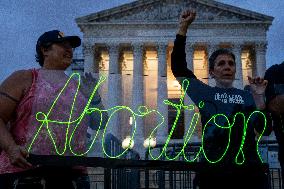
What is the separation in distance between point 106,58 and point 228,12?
13.7 m

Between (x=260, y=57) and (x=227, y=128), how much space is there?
4160cm

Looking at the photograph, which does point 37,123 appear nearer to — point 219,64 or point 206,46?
point 219,64

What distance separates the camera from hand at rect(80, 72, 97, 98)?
3912 mm

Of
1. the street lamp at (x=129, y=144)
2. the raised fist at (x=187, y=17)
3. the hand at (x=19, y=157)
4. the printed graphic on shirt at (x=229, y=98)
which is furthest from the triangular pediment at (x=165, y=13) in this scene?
the hand at (x=19, y=157)

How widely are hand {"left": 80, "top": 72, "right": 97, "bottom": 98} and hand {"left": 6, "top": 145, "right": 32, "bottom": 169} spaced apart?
0.96 meters

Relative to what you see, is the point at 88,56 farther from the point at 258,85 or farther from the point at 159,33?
the point at 258,85

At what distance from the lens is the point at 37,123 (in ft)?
11.7

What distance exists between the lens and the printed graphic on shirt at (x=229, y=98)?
444 centimetres

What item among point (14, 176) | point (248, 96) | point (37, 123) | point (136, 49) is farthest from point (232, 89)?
point (136, 49)

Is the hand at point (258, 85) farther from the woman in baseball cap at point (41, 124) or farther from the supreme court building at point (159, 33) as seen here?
the supreme court building at point (159, 33)

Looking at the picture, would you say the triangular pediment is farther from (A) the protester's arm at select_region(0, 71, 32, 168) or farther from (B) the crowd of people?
(A) the protester's arm at select_region(0, 71, 32, 168)

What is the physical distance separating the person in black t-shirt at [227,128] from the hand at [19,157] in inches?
62.1

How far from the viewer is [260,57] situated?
44094mm

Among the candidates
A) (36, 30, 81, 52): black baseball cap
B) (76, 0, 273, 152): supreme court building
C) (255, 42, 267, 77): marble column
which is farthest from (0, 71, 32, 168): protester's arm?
(255, 42, 267, 77): marble column
